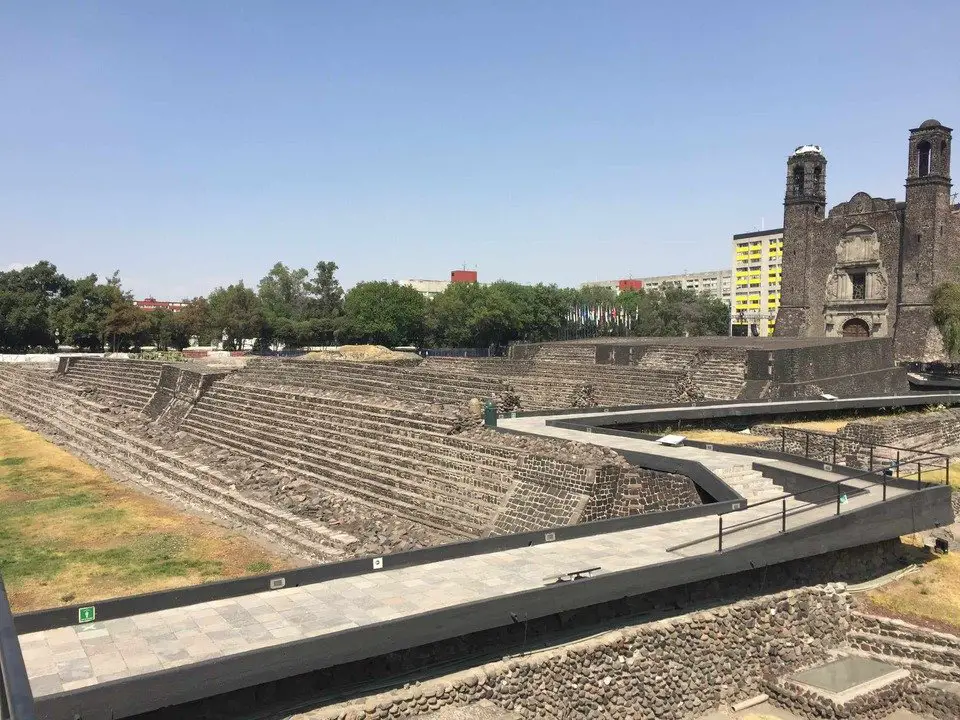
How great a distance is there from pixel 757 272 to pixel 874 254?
A: 66966 millimetres

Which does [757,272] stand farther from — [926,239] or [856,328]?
[926,239]

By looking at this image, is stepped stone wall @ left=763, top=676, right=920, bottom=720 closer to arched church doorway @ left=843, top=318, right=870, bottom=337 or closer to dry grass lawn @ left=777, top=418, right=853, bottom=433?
dry grass lawn @ left=777, top=418, right=853, bottom=433

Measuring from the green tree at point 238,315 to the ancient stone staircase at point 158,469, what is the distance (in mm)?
24813

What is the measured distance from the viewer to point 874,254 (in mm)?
38750

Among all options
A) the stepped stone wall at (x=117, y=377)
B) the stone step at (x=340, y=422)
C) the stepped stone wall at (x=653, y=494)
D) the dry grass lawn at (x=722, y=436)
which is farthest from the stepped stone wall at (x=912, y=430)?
the stepped stone wall at (x=117, y=377)

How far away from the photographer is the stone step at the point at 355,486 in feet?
43.3

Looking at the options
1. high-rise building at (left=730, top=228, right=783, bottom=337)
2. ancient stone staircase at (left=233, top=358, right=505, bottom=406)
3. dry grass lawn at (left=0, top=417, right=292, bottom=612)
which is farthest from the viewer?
high-rise building at (left=730, top=228, right=783, bottom=337)

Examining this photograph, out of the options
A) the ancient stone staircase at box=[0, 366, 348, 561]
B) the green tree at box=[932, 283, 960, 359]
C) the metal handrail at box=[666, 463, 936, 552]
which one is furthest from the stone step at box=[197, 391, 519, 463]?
the green tree at box=[932, 283, 960, 359]

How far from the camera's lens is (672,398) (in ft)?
74.8

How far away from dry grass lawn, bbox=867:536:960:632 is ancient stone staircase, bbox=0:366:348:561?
8315 millimetres

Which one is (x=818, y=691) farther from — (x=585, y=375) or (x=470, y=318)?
(x=470, y=318)

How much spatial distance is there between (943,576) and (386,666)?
8821 millimetres

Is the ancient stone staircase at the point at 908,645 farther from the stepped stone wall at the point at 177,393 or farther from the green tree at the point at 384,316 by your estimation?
the green tree at the point at 384,316

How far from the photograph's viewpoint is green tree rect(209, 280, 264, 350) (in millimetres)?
60781
